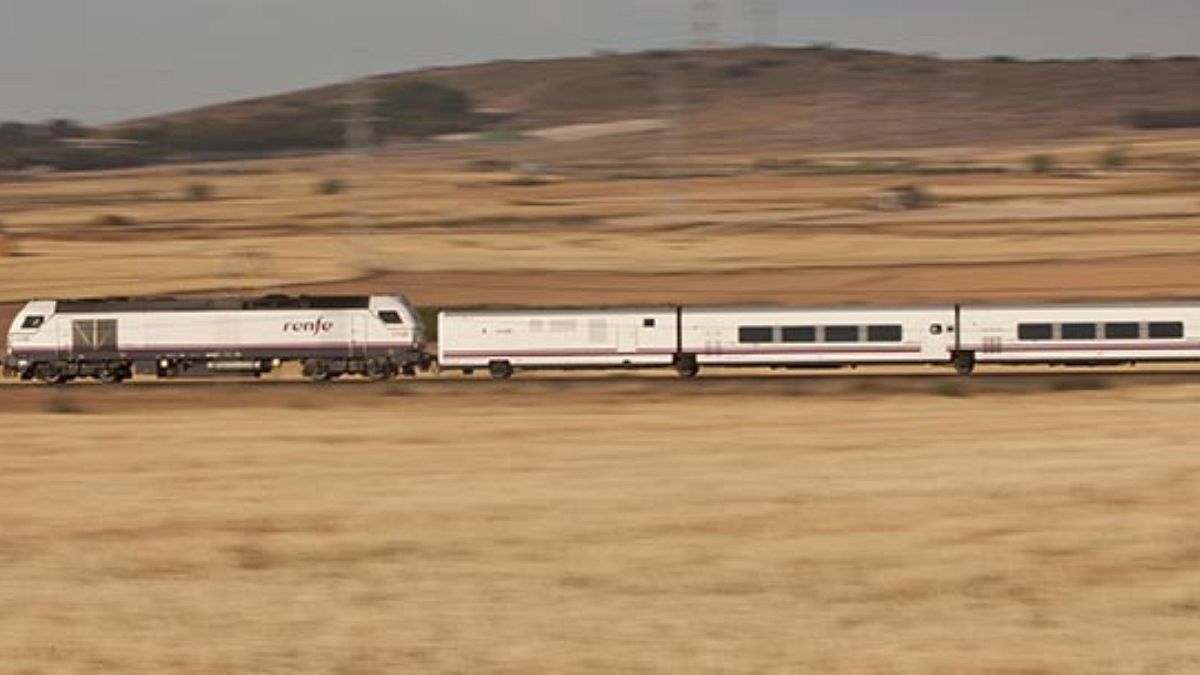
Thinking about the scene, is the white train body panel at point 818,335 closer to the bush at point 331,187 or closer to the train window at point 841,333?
the train window at point 841,333

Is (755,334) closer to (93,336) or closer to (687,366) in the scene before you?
(687,366)

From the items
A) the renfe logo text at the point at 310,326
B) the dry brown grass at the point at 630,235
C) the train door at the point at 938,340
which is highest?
the dry brown grass at the point at 630,235

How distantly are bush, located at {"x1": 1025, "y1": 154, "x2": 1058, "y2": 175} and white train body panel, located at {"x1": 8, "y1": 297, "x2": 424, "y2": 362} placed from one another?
11518cm

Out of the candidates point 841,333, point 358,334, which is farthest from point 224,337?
point 841,333

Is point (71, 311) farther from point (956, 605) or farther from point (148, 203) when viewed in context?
point (148, 203)

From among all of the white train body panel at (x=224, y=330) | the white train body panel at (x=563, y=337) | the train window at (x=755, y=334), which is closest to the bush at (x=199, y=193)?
the white train body panel at (x=224, y=330)

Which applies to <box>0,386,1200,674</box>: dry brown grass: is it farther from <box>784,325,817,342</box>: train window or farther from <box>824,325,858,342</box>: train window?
<box>784,325,817,342</box>: train window

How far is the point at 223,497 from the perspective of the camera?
3247 cm

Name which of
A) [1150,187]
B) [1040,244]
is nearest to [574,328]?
[1040,244]

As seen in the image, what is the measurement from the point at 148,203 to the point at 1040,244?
86280mm

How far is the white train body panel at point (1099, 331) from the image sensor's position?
189ft

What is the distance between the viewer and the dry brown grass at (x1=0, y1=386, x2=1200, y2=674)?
20969 mm

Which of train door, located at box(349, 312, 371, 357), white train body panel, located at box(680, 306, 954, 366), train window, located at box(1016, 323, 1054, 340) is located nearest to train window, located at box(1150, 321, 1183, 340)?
train window, located at box(1016, 323, 1054, 340)

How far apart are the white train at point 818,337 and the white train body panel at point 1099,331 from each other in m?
0.03
